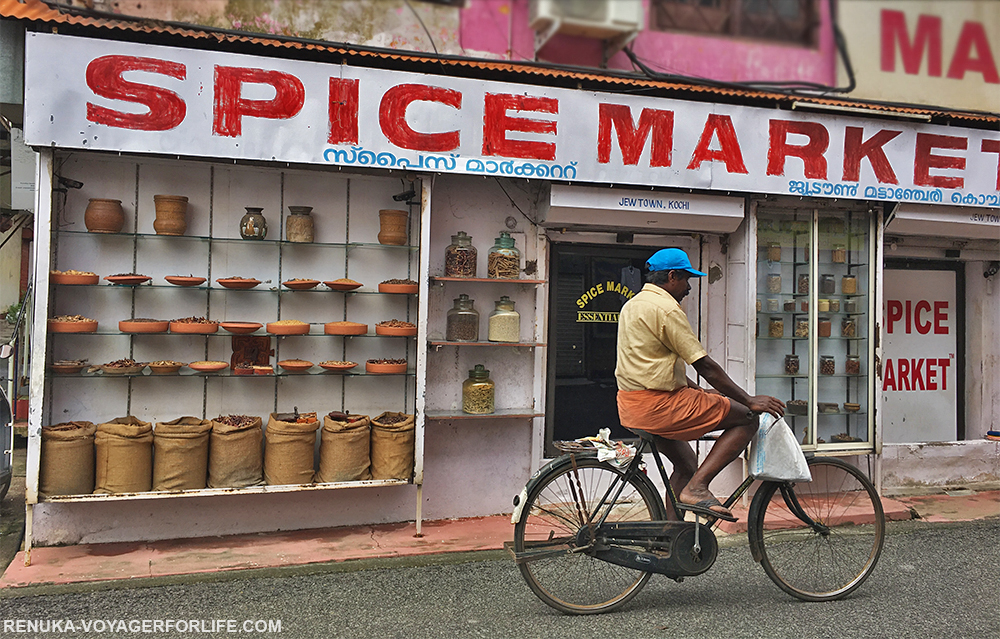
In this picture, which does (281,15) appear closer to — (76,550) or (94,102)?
(94,102)

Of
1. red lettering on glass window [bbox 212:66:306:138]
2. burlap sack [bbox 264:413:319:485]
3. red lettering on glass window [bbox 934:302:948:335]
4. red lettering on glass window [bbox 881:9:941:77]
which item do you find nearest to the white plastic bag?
burlap sack [bbox 264:413:319:485]

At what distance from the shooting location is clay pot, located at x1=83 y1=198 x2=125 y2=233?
4.90 meters

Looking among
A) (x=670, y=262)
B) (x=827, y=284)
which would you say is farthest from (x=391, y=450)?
(x=827, y=284)

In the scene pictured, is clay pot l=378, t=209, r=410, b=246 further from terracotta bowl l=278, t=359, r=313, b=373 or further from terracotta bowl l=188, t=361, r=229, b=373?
terracotta bowl l=188, t=361, r=229, b=373

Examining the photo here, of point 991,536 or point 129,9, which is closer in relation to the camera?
point 129,9

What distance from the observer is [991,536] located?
546 centimetres

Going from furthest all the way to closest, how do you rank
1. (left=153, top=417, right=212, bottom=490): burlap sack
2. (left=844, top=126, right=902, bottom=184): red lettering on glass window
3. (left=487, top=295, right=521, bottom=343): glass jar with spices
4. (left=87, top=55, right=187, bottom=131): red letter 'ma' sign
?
(left=844, top=126, right=902, bottom=184): red lettering on glass window, (left=487, top=295, right=521, bottom=343): glass jar with spices, (left=153, top=417, right=212, bottom=490): burlap sack, (left=87, top=55, right=187, bottom=131): red letter 'ma' sign

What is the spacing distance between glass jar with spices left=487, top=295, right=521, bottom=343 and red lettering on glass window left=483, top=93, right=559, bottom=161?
3.78 ft

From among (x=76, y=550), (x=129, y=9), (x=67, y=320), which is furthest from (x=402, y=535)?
(x=129, y=9)

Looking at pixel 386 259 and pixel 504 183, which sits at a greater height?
pixel 504 183

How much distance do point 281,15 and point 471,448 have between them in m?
5.11

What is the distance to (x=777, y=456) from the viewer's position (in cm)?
385

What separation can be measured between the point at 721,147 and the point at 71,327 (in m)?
4.96

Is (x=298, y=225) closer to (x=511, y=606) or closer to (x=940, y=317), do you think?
(x=511, y=606)
